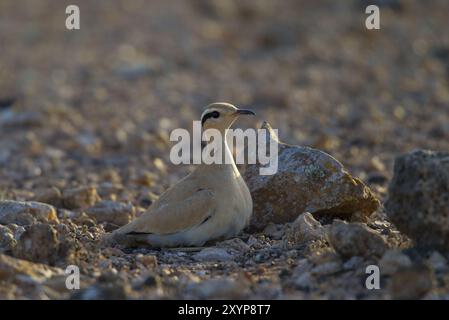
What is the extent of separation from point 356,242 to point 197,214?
1610 millimetres

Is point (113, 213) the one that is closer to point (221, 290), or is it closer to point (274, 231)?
point (274, 231)

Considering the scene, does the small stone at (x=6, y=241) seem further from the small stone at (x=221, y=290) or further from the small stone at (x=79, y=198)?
the small stone at (x=79, y=198)

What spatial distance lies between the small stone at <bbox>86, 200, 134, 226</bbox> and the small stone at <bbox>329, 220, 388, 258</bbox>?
2.78 metres

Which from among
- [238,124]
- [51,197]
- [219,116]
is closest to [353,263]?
[219,116]

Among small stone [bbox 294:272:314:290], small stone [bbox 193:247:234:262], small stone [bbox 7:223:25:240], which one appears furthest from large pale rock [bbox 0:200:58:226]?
small stone [bbox 294:272:314:290]

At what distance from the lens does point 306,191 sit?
8109 millimetres

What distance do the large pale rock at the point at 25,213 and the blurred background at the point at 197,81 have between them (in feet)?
5.40

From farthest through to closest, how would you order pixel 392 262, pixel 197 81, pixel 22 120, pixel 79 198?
pixel 197 81 → pixel 22 120 → pixel 79 198 → pixel 392 262

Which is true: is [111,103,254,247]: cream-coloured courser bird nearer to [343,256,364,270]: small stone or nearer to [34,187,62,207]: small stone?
[343,256,364,270]: small stone

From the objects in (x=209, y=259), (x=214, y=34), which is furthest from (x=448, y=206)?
(x=214, y=34)

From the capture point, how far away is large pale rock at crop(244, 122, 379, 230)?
7.98 metres

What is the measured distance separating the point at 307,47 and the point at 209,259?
45.6 ft

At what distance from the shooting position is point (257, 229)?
27.1 ft

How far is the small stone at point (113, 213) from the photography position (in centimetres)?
875
